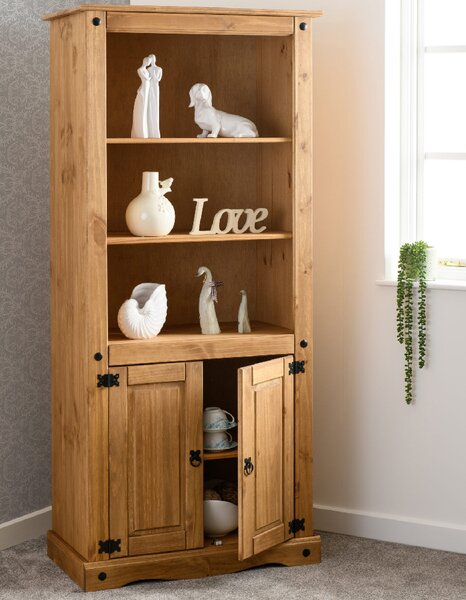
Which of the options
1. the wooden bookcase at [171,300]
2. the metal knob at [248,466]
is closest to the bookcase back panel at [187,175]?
the wooden bookcase at [171,300]

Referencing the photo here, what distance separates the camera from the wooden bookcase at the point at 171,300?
2.94 m

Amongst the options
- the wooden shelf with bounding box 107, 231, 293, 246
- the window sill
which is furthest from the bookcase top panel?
the window sill

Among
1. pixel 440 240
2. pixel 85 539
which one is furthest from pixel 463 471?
pixel 85 539

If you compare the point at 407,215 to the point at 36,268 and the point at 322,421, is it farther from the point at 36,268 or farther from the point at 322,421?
the point at 36,268

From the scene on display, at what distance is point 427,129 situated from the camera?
342cm

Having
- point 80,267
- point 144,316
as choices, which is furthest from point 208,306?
point 80,267

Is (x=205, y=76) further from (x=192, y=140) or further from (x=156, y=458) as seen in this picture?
(x=156, y=458)

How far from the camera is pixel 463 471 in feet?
10.9

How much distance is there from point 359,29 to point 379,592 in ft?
6.08

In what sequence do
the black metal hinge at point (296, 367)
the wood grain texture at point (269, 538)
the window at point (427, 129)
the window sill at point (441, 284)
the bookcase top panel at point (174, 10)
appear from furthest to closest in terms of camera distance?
the window at point (427, 129) → the window sill at point (441, 284) → the black metal hinge at point (296, 367) → the wood grain texture at point (269, 538) → the bookcase top panel at point (174, 10)

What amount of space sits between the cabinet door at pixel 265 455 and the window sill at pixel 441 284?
18.7 inches

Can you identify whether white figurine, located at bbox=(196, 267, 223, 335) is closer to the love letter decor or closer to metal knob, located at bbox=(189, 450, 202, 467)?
the love letter decor

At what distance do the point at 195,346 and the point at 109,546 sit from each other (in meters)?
0.67

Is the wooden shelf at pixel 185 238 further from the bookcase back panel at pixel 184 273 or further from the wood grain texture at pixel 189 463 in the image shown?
the wood grain texture at pixel 189 463
